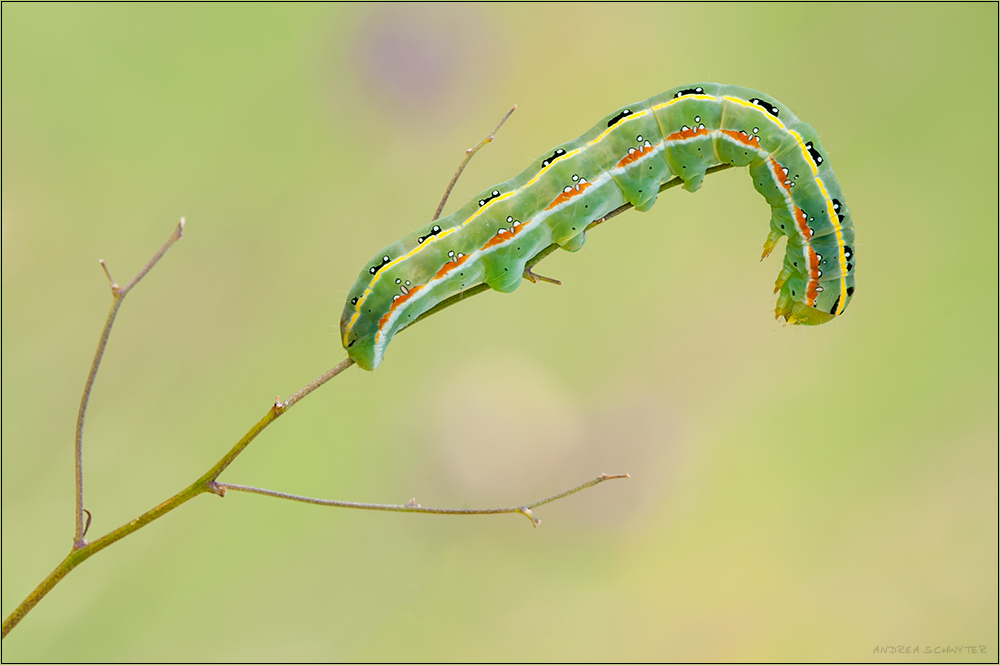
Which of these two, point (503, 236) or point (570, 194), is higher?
point (570, 194)

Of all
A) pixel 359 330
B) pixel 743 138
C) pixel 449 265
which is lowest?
pixel 359 330

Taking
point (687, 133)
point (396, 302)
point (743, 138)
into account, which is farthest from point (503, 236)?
point (743, 138)

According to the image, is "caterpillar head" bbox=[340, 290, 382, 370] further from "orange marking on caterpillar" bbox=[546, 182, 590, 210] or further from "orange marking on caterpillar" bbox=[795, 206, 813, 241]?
"orange marking on caterpillar" bbox=[795, 206, 813, 241]

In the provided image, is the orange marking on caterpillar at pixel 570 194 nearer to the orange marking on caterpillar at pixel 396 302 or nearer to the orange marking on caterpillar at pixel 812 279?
the orange marking on caterpillar at pixel 396 302

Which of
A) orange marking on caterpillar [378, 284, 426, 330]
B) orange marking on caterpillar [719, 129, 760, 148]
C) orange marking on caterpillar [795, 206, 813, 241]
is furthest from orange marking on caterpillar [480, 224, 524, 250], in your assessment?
orange marking on caterpillar [795, 206, 813, 241]

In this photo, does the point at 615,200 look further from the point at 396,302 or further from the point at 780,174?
the point at 396,302

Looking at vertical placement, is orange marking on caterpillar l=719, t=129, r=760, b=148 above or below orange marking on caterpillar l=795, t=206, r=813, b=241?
above

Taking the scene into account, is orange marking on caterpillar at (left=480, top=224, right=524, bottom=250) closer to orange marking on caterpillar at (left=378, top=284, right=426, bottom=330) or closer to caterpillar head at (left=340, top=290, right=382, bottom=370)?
orange marking on caterpillar at (left=378, top=284, right=426, bottom=330)

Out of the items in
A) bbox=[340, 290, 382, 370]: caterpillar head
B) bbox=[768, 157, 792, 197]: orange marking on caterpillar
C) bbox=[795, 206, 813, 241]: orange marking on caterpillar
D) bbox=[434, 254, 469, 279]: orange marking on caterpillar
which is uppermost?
bbox=[768, 157, 792, 197]: orange marking on caterpillar
